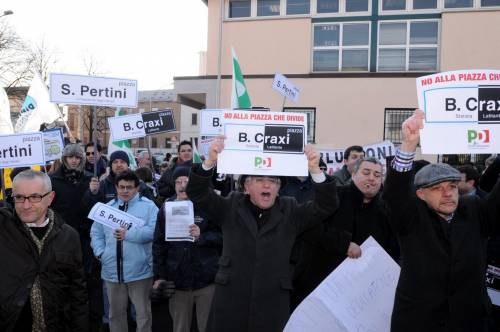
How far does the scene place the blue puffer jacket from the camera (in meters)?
5.11

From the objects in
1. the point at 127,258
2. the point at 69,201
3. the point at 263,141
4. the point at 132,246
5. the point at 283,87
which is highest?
the point at 283,87

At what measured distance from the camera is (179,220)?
476 centimetres

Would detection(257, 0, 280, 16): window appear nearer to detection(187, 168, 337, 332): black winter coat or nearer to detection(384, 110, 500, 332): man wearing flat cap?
detection(187, 168, 337, 332): black winter coat

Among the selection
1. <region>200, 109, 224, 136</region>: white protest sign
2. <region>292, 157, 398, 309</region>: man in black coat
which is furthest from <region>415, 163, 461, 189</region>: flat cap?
<region>200, 109, 224, 136</region>: white protest sign

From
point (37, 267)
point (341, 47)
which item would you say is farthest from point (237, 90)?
point (341, 47)

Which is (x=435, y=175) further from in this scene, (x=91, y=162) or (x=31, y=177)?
(x=91, y=162)

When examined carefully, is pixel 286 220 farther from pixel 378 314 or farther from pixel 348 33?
pixel 348 33

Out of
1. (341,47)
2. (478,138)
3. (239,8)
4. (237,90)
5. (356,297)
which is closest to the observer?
(478,138)

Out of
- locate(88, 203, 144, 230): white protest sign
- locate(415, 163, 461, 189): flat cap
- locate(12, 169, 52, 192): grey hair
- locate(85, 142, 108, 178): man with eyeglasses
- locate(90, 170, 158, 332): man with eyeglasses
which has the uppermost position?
locate(415, 163, 461, 189): flat cap

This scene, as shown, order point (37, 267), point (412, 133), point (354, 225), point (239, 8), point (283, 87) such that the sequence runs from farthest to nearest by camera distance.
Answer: point (239, 8) → point (283, 87) → point (354, 225) → point (37, 267) → point (412, 133)

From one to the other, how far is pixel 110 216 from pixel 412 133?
3.28 meters

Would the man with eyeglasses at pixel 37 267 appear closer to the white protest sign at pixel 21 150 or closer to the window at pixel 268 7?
the white protest sign at pixel 21 150

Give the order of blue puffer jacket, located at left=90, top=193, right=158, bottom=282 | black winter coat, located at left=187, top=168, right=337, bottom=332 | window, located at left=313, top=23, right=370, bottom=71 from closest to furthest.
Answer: black winter coat, located at left=187, top=168, right=337, bottom=332, blue puffer jacket, located at left=90, top=193, right=158, bottom=282, window, located at left=313, top=23, right=370, bottom=71

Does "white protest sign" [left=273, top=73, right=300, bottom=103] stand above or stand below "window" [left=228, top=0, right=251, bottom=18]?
below
